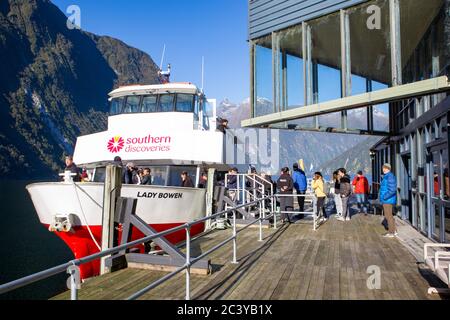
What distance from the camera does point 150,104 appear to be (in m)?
15.2

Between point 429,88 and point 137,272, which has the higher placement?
point 429,88

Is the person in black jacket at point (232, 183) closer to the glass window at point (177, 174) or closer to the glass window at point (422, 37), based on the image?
the glass window at point (177, 174)

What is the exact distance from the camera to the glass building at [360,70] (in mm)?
8148

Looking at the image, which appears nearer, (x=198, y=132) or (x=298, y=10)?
(x=298, y=10)

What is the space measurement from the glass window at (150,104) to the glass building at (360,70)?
5.25m

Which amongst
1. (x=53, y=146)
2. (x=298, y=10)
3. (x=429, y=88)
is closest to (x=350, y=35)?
(x=298, y=10)

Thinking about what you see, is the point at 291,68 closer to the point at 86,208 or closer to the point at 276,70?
the point at 276,70

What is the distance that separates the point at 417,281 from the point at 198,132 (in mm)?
9038

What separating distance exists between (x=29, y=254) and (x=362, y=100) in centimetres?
2351

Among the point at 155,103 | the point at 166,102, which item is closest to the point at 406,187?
the point at 166,102

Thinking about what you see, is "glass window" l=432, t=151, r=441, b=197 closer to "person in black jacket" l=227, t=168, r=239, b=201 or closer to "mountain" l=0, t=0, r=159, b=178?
"person in black jacket" l=227, t=168, r=239, b=201

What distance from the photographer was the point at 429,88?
7.00m

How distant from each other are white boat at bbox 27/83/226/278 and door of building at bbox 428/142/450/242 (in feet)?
22.3

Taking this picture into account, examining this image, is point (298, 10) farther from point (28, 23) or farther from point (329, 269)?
point (28, 23)
